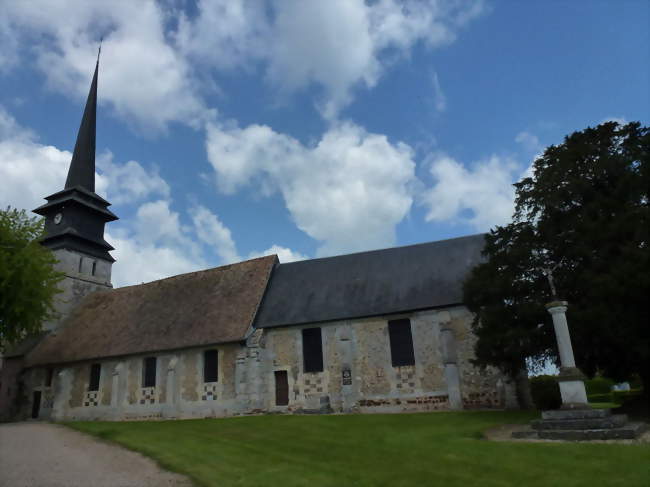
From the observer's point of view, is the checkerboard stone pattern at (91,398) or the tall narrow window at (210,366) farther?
the checkerboard stone pattern at (91,398)

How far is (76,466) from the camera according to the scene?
389 inches

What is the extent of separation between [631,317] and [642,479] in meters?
6.64

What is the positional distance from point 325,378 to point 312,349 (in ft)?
4.87

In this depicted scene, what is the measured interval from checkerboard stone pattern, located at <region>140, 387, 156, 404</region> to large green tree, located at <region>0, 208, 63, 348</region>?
604 cm

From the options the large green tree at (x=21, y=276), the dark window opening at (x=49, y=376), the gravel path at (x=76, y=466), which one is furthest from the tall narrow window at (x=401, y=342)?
the dark window opening at (x=49, y=376)

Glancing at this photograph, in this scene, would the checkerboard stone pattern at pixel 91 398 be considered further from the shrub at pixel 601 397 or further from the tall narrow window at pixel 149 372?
the shrub at pixel 601 397

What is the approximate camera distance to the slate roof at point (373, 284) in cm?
2069

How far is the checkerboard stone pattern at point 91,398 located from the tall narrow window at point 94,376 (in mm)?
257

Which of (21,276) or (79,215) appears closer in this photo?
(21,276)

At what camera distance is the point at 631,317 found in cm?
1248

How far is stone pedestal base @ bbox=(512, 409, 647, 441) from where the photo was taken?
34.9ft

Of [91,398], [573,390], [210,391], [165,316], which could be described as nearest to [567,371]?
[573,390]

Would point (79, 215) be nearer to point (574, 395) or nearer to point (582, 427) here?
point (574, 395)

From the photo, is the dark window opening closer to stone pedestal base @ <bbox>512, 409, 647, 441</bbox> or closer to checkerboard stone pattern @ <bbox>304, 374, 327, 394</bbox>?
checkerboard stone pattern @ <bbox>304, 374, 327, 394</bbox>
